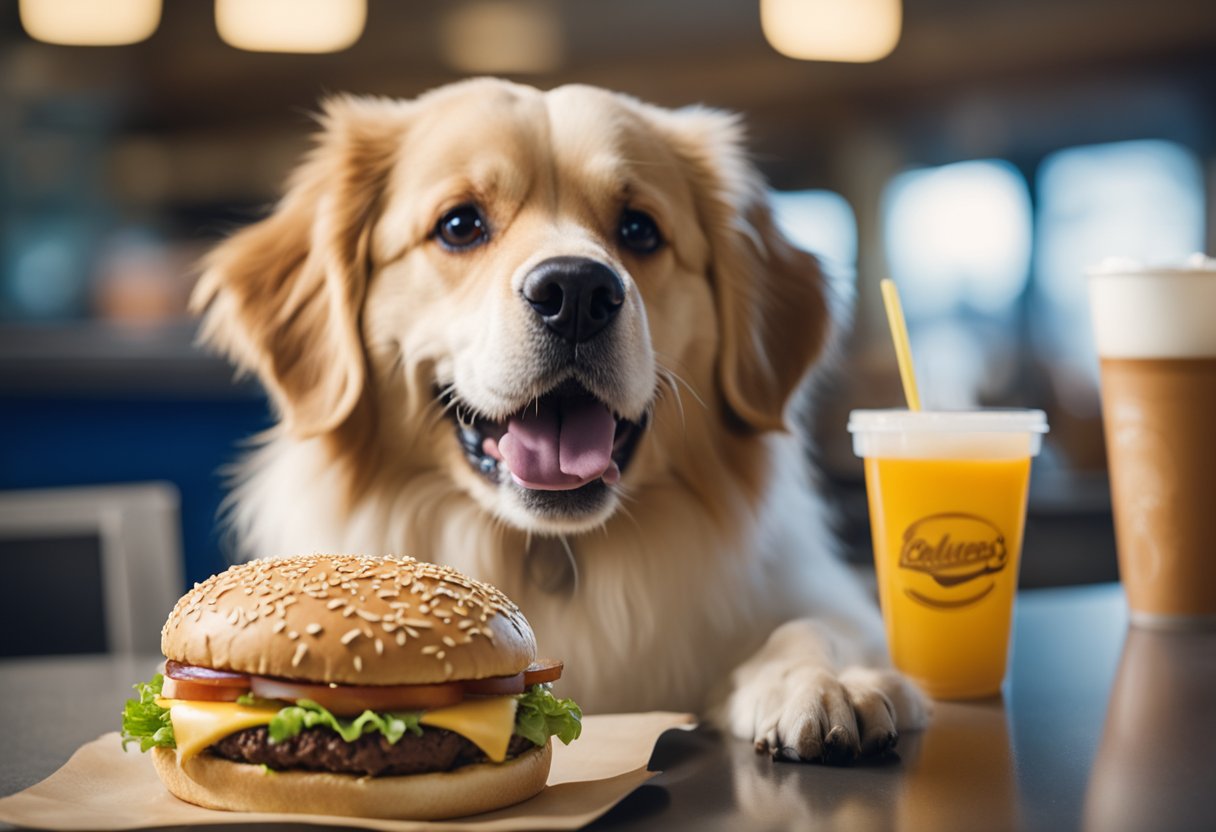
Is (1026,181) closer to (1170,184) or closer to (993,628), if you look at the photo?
(1170,184)

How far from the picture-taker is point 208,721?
0.95m

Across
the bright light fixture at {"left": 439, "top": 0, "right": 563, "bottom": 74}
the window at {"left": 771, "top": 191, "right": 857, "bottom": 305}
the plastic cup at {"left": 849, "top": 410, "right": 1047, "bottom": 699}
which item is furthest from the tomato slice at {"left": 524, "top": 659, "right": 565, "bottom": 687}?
the window at {"left": 771, "top": 191, "right": 857, "bottom": 305}

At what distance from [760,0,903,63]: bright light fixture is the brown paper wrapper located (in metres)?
4.53

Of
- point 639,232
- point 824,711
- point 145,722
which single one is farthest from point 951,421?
point 145,722

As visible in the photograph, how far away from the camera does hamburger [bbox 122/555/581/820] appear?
0.91m

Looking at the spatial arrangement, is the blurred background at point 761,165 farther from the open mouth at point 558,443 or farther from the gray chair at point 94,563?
the open mouth at point 558,443

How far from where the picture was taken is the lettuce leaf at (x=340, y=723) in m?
0.90

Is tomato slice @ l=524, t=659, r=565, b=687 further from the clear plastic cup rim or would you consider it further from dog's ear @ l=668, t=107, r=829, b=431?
dog's ear @ l=668, t=107, r=829, b=431

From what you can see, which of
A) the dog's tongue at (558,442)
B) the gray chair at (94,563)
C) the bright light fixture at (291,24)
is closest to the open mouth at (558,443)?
the dog's tongue at (558,442)

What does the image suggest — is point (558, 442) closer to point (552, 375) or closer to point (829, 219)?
point (552, 375)

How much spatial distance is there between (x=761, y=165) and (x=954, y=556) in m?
2.49

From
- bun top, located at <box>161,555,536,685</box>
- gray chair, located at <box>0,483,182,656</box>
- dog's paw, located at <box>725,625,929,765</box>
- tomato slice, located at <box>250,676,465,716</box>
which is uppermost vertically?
bun top, located at <box>161,555,536,685</box>

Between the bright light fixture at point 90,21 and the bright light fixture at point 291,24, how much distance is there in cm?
26

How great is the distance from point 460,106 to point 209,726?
88 cm
